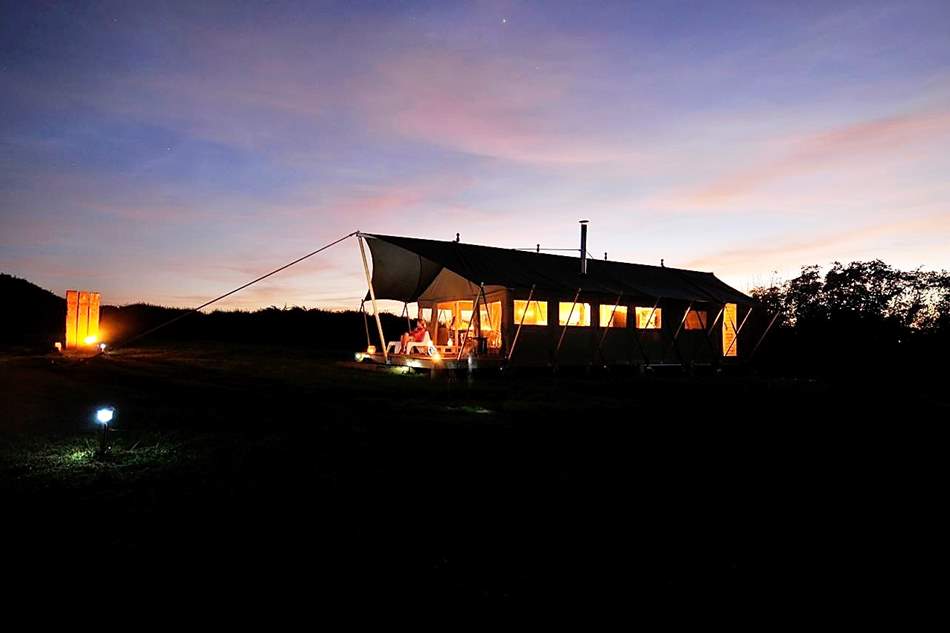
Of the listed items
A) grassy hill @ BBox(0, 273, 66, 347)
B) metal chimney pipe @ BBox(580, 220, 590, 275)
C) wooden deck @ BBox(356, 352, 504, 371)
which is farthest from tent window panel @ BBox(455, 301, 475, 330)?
grassy hill @ BBox(0, 273, 66, 347)

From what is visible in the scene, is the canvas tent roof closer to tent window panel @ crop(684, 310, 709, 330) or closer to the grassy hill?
tent window panel @ crop(684, 310, 709, 330)

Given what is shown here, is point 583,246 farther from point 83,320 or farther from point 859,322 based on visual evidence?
point 83,320

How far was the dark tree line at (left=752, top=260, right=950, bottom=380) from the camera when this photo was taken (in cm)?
1755

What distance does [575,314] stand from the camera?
583 inches

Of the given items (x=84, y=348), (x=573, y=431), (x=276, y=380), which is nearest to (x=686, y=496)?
(x=573, y=431)

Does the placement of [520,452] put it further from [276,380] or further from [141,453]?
[276,380]

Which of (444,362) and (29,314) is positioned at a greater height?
(29,314)

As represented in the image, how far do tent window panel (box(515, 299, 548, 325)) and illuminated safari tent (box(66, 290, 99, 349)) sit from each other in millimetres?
10923

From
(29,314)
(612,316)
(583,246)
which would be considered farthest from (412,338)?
(29,314)

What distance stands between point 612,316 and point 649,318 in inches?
52.9

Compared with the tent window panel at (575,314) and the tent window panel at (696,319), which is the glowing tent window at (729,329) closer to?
the tent window panel at (696,319)

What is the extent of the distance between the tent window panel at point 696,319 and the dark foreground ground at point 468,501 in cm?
872

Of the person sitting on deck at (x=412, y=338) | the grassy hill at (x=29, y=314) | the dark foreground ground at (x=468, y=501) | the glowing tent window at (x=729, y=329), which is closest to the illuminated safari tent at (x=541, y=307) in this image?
the person sitting on deck at (x=412, y=338)

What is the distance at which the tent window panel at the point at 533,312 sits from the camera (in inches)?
557
